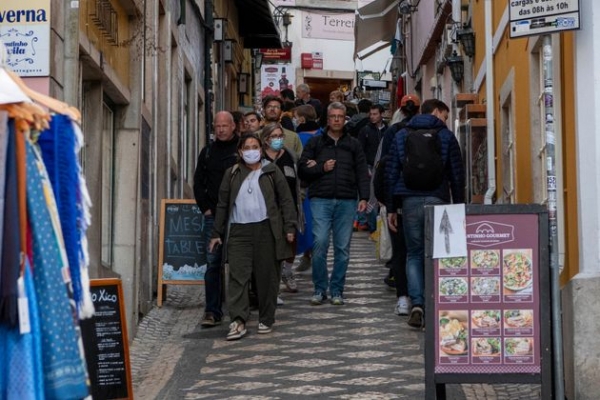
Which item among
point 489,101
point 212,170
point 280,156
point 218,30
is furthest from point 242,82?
point 212,170

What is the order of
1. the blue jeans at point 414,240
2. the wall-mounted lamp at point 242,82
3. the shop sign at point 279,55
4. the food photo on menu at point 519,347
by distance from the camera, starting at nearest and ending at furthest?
1. the food photo on menu at point 519,347
2. the blue jeans at point 414,240
3. the wall-mounted lamp at point 242,82
4. the shop sign at point 279,55

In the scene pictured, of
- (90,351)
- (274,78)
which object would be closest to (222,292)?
(90,351)

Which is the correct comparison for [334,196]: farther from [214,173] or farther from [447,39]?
[447,39]

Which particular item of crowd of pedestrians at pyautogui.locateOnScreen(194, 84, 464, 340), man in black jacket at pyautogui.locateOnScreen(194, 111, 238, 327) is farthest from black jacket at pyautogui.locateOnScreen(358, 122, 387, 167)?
man in black jacket at pyautogui.locateOnScreen(194, 111, 238, 327)

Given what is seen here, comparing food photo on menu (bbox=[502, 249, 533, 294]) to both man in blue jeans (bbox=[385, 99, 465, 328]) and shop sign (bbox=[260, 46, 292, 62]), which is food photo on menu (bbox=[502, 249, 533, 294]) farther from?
shop sign (bbox=[260, 46, 292, 62])

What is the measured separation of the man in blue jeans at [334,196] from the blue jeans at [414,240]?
1348mm

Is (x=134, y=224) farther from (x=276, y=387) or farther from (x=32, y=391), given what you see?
(x=32, y=391)

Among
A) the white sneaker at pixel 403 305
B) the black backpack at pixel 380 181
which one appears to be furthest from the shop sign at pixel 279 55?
the white sneaker at pixel 403 305

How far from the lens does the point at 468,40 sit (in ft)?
51.3

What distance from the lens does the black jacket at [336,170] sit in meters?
12.2

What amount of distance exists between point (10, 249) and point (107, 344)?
3.16 meters

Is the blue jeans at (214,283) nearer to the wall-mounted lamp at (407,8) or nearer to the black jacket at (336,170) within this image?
the black jacket at (336,170)

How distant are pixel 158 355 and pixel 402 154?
8.19 feet

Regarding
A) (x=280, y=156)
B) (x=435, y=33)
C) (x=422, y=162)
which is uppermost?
(x=435, y=33)
